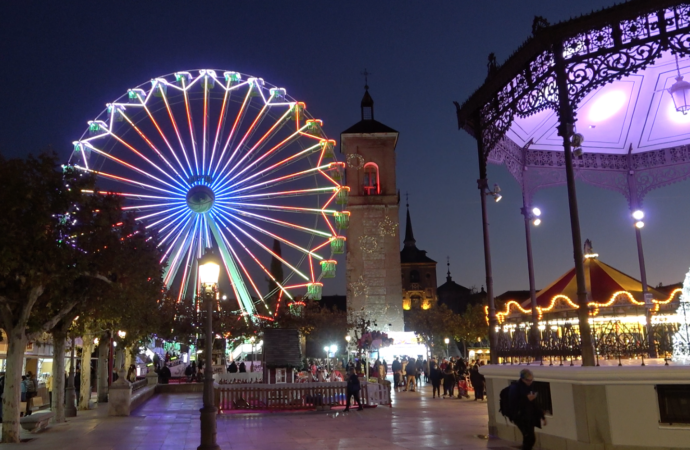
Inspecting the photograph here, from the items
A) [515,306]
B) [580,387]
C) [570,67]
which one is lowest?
[580,387]

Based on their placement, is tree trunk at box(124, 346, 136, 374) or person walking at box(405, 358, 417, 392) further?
tree trunk at box(124, 346, 136, 374)

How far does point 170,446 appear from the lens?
1353 cm

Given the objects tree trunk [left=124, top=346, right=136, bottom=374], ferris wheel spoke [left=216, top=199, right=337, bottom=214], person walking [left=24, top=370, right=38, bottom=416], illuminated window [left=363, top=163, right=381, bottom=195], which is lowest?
person walking [left=24, top=370, right=38, bottom=416]

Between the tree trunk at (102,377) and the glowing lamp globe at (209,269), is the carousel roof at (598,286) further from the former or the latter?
the tree trunk at (102,377)

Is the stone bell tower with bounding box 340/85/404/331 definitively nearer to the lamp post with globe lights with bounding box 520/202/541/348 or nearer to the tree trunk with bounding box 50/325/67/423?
the tree trunk with bounding box 50/325/67/423

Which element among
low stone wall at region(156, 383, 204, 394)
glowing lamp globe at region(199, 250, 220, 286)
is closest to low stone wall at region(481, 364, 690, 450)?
glowing lamp globe at region(199, 250, 220, 286)

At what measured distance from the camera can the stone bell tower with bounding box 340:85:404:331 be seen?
5409cm

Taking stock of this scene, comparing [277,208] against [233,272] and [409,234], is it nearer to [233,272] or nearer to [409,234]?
[233,272]

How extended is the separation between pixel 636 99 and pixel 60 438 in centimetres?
1544

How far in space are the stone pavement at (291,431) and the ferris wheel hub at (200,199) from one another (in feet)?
38.1

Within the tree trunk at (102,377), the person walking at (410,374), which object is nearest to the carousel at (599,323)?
the person walking at (410,374)

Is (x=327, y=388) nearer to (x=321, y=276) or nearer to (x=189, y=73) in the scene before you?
(x=321, y=276)

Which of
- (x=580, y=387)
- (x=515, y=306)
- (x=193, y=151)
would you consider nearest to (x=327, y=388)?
(x=515, y=306)

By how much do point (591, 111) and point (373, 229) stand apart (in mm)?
39806
